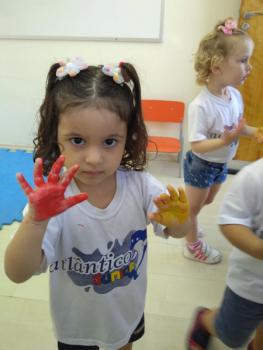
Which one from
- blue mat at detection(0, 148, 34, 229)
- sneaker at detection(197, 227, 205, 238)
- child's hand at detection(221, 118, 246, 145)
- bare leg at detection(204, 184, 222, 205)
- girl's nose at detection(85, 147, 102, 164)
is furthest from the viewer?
blue mat at detection(0, 148, 34, 229)

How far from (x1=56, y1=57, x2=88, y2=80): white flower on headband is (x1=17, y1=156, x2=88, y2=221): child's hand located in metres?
0.23

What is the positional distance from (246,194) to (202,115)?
71cm

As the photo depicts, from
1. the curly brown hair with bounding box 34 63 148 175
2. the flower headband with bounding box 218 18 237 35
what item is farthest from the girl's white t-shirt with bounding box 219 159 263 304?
the flower headband with bounding box 218 18 237 35

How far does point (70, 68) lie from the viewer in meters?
0.71

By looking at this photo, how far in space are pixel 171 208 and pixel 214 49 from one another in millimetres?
1039

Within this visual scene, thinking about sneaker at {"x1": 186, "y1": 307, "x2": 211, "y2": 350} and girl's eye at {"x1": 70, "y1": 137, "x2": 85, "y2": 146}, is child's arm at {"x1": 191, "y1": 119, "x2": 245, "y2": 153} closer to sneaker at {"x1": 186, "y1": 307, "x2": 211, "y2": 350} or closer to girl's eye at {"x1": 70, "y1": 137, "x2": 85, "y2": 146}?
sneaker at {"x1": 186, "y1": 307, "x2": 211, "y2": 350}

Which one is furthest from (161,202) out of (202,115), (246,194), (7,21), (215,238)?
(7,21)

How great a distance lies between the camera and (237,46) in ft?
4.75

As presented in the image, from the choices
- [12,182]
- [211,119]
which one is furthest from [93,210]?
[12,182]

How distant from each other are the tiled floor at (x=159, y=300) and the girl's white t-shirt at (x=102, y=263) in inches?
21.2

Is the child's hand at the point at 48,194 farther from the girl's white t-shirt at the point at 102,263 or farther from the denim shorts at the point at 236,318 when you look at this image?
the denim shorts at the point at 236,318

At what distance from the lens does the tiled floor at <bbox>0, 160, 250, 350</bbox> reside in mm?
1358

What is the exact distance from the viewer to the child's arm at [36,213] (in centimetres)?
55

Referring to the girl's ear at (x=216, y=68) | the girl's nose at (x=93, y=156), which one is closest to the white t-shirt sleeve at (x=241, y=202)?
the girl's nose at (x=93, y=156)
